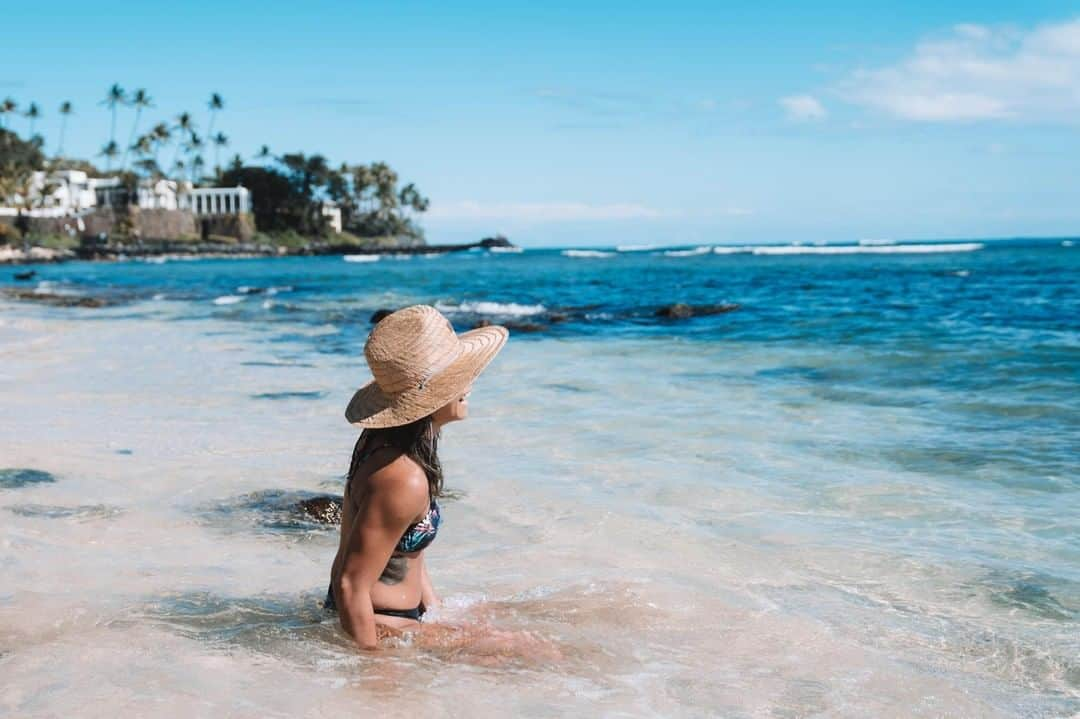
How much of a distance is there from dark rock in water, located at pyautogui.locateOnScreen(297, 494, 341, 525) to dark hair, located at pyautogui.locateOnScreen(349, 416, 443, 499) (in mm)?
2352

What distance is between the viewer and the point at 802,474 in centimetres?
714

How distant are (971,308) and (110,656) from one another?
2274cm

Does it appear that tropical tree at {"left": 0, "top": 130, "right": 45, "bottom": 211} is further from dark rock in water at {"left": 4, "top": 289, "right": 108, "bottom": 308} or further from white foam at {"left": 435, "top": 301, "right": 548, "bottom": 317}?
white foam at {"left": 435, "top": 301, "right": 548, "bottom": 317}

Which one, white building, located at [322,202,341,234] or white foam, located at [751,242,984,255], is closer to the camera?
white foam, located at [751,242,984,255]

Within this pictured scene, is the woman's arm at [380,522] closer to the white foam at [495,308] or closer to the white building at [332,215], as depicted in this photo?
the white foam at [495,308]

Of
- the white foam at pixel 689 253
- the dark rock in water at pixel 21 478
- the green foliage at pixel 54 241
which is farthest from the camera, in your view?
the white foam at pixel 689 253

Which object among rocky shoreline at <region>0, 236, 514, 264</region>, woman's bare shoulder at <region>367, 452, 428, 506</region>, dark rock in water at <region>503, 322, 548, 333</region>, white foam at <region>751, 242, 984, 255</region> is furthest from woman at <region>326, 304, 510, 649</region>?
white foam at <region>751, 242, 984, 255</region>

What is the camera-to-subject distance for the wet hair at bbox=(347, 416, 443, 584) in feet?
10.8

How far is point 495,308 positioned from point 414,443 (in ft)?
77.3

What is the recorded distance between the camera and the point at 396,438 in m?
3.29

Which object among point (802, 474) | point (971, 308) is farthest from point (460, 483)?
point (971, 308)

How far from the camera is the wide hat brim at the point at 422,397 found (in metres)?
3.25

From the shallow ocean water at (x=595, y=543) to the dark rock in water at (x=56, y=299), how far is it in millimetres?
13748

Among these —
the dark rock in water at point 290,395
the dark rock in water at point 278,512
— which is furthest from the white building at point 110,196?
the dark rock in water at point 278,512
